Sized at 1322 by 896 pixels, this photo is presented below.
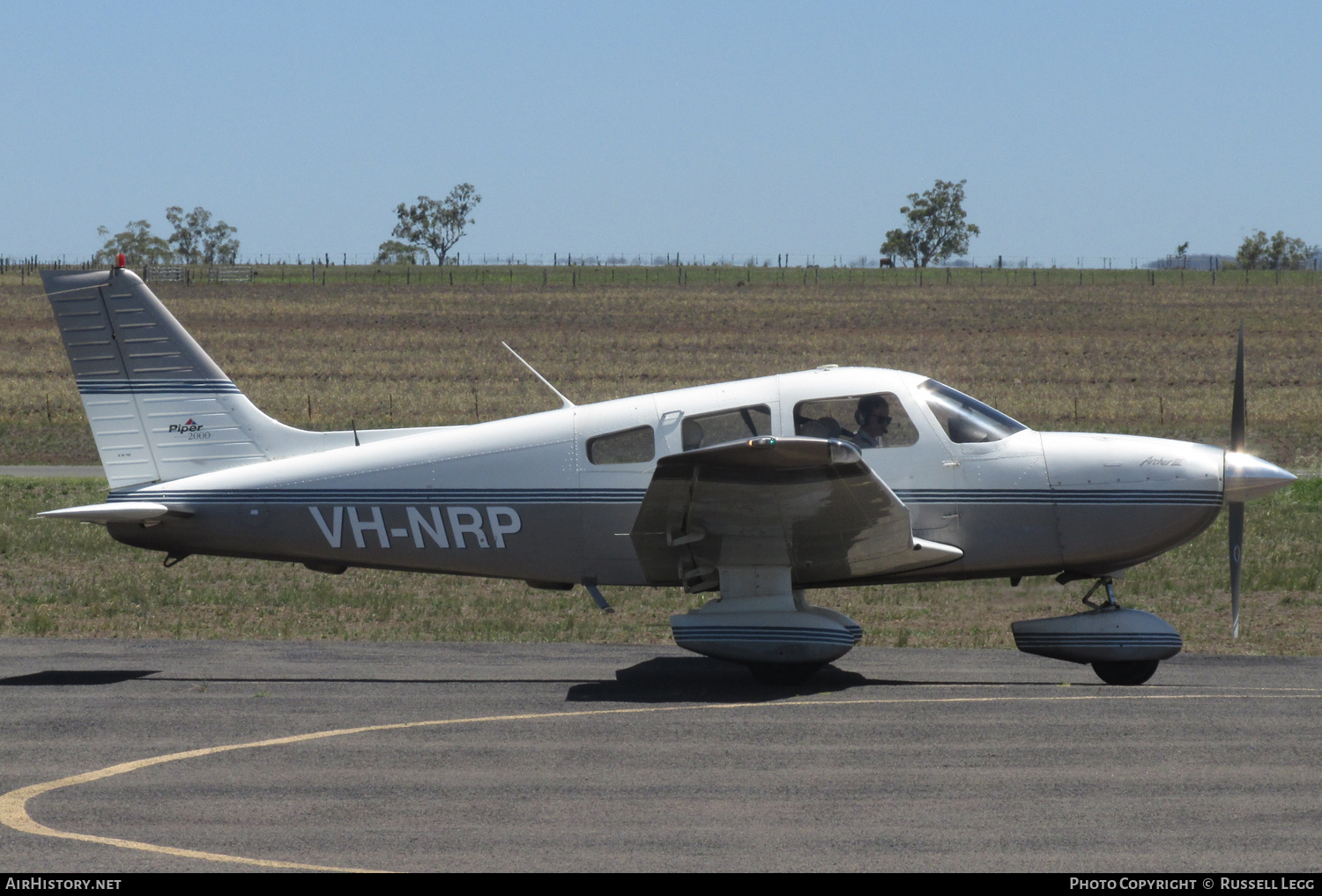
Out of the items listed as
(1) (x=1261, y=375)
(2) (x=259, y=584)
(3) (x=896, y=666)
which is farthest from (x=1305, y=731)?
(1) (x=1261, y=375)

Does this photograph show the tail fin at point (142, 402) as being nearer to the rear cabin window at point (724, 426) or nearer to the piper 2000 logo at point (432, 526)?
the piper 2000 logo at point (432, 526)

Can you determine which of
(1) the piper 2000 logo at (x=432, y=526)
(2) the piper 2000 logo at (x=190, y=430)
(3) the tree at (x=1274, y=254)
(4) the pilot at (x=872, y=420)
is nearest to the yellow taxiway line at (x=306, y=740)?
(1) the piper 2000 logo at (x=432, y=526)

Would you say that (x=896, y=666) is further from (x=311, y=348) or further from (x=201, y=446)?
(x=311, y=348)

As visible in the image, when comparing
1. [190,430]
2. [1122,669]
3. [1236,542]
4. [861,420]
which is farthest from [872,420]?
[190,430]

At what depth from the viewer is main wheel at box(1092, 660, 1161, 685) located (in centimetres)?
1043

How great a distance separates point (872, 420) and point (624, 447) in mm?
1932

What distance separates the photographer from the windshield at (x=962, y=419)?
34.3ft

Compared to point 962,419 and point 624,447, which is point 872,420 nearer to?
point 962,419

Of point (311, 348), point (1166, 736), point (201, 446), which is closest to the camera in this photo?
point (1166, 736)

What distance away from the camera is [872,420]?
10.4 m

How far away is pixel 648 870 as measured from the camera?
20.7 ft

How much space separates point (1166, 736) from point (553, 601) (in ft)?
25.9

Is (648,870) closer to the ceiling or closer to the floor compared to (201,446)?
closer to the floor

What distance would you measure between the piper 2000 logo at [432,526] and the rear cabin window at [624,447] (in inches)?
32.1
